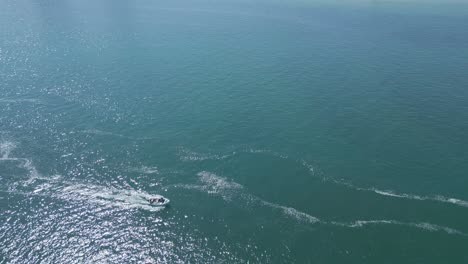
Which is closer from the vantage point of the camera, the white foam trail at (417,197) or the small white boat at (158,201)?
the small white boat at (158,201)

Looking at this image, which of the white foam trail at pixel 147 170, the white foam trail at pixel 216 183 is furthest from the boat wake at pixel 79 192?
the white foam trail at pixel 216 183

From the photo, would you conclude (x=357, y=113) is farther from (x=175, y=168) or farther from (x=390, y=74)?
(x=175, y=168)

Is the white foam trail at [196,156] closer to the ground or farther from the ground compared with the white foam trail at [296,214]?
farther from the ground

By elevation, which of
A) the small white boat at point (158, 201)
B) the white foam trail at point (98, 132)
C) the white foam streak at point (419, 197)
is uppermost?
the white foam trail at point (98, 132)

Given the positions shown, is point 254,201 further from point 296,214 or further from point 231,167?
point 231,167

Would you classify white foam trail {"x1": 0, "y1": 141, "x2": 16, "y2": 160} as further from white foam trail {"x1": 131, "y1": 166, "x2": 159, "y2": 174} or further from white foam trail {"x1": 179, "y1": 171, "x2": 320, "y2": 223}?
white foam trail {"x1": 179, "y1": 171, "x2": 320, "y2": 223}

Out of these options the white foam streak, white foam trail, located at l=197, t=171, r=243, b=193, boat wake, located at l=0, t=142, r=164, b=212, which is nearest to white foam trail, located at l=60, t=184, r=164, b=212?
boat wake, located at l=0, t=142, r=164, b=212

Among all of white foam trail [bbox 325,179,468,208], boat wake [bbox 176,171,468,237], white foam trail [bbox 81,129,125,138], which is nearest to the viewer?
boat wake [bbox 176,171,468,237]

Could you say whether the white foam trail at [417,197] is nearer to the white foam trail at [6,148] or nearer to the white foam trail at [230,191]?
the white foam trail at [230,191]

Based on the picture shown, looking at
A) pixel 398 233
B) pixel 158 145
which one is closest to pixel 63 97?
pixel 158 145

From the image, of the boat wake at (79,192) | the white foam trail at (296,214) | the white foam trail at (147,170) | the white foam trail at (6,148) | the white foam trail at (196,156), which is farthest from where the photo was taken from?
the white foam trail at (196,156)
